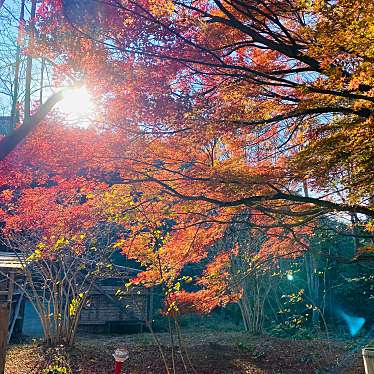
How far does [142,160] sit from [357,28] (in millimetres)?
2830

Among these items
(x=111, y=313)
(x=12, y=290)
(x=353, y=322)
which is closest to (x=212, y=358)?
(x=12, y=290)

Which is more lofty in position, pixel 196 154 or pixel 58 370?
pixel 196 154

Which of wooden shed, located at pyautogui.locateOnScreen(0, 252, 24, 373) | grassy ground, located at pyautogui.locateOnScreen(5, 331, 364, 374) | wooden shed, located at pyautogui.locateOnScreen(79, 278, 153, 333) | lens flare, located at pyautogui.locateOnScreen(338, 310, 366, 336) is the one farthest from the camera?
lens flare, located at pyautogui.locateOnScreen(338, 310, 366, 336)

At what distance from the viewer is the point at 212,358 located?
829cm

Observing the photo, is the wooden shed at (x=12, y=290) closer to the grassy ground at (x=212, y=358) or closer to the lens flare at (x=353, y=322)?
the grassy ground at (x=212, y=358)

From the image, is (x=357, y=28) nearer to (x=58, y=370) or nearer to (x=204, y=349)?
(x=58, y=370)

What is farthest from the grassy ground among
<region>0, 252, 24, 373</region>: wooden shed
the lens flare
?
the lens flare

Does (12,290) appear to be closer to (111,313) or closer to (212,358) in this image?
(111,313)

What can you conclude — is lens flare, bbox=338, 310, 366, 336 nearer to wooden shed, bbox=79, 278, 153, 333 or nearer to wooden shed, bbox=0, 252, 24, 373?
wooden shed, bbox=79, 278, 153, 333

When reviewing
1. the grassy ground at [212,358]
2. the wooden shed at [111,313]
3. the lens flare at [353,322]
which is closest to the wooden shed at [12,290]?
the grassy ground at [212,358]

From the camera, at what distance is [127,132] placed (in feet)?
15.3

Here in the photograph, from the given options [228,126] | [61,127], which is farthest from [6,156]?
[228,126]

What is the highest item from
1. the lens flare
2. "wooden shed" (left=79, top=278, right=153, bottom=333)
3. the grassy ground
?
"wooden shed" (left=79, top=278, right=153, bottom=333)

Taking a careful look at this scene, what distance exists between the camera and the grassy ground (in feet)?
24.1
